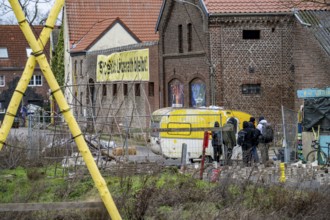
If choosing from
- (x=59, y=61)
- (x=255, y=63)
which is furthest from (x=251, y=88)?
(x=59, y=61)

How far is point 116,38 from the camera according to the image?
60.1m

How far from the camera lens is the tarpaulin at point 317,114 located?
2922 centimetres

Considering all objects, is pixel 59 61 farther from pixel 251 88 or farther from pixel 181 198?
pixel 181 198

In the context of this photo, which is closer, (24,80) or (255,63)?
(24,80)

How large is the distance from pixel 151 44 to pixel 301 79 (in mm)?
10270

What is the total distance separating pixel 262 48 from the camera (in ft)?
128

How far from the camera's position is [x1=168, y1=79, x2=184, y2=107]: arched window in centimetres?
4292

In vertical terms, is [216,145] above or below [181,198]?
above

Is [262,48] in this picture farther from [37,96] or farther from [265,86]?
[37,96]

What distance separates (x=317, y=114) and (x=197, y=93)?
40.5 ft

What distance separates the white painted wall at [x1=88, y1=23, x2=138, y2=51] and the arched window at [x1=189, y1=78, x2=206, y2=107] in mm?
18797

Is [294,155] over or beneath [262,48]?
beneath

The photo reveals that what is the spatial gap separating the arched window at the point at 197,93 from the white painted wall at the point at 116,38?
18797mm

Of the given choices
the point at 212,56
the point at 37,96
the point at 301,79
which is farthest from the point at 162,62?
the point at 37,96
